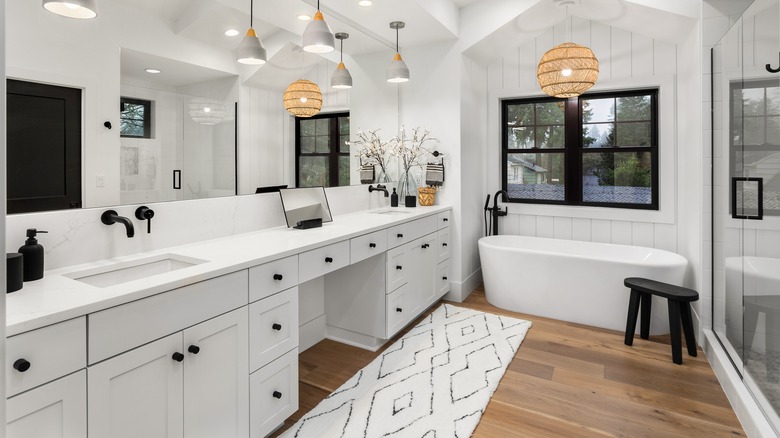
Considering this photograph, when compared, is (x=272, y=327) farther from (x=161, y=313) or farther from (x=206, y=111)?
(x=206, y=111)

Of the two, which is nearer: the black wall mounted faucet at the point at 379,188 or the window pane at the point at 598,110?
the black wall mounted faucet at the point at 379,188

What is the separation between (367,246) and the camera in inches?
102

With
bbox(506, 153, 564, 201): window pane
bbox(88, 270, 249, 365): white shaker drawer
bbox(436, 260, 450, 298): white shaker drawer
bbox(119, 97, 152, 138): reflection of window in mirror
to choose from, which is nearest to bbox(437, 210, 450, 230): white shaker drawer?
bbox(436, 260, 450, 298): white shaker drawer

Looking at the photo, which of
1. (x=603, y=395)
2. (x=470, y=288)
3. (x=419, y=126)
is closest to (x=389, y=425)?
(x=603, y=395)

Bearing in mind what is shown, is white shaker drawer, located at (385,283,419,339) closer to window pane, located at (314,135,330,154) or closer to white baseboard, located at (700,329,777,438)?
window pane, located at (314,135,330,154)

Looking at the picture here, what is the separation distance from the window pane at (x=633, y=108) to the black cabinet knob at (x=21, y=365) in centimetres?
456

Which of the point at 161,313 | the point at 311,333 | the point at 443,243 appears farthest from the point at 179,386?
A: the point at 443,243

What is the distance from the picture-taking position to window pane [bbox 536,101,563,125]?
14.3 ft

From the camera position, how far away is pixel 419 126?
4.09 metres

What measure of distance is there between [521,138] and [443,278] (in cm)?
184

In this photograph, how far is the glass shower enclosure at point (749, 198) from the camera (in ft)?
6.16

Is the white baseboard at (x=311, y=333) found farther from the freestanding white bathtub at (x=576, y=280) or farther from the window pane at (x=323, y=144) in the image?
the freestanding white bathtub at (x=576, y=280)

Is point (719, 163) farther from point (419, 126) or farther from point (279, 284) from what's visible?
point (279, 284)

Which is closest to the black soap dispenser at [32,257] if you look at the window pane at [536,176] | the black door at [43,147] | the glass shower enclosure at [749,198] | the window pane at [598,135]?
the black door at [43,147]
